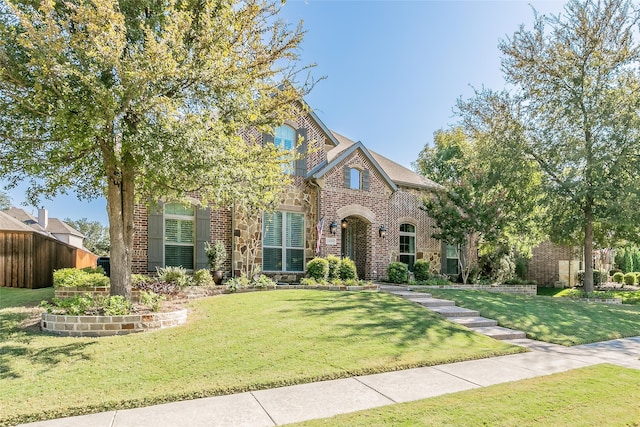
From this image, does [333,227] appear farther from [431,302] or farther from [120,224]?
[120,224]

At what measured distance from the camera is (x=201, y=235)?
39.9ft

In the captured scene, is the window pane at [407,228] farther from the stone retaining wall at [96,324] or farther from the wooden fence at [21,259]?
the wooden fence at [21,259]

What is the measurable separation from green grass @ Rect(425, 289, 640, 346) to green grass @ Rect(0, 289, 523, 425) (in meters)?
1.91

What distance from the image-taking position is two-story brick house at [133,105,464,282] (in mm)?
12016

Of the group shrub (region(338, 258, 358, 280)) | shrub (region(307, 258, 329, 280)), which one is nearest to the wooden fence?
shrub (region(307, 258, 329, 280))

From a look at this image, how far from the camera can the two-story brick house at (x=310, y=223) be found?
12.0m

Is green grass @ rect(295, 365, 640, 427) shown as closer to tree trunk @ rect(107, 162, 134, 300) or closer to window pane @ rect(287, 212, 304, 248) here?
tree trunk @ rect(107, 162, 134, 300)

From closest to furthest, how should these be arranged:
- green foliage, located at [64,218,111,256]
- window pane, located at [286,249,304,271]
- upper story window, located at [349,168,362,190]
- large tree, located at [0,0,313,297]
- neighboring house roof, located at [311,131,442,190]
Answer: large tree, located at [0,0,313,297]
window pane, located at [286,249,304,271]
upper story window, located at [349,168,362,190]
neighboring house roof, located at [311,131,442,190]
green foliage, located at [64,218,111,256]

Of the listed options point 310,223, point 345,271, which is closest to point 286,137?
point 310,223

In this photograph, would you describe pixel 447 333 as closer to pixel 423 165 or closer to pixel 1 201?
pixel 423 165

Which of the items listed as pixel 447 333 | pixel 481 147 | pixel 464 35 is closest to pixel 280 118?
pixel 447 333

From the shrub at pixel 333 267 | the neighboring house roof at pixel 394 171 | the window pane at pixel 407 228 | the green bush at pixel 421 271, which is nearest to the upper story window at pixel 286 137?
the neighboring house roof at pixel 394 171

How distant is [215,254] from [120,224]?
4.55m

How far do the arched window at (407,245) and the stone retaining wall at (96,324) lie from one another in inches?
490
